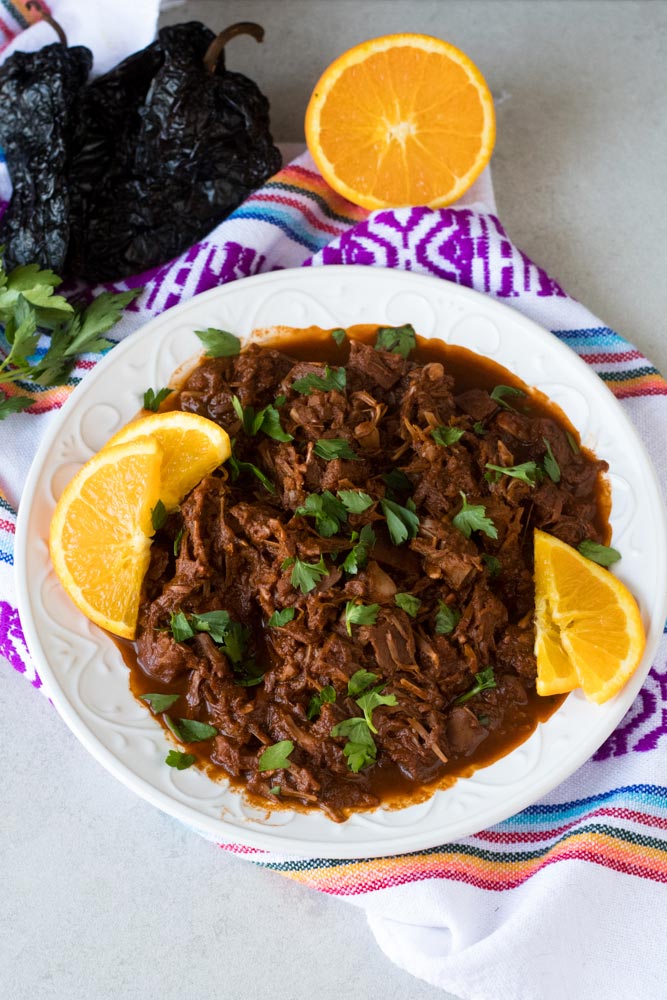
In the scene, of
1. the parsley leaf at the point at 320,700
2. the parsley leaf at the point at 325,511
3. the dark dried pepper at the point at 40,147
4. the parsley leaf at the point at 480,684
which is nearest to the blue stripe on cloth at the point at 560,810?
the parsley leaf at the point at 480,684

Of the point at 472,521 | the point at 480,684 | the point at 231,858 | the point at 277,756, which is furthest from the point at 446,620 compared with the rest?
the point at 231,858

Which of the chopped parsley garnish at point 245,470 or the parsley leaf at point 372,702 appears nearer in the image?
the parsley leaf at point 372,702

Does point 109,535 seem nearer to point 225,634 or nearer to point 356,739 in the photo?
point 225,634

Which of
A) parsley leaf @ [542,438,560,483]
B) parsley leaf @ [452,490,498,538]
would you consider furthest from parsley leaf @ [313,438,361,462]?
parsley leaf @ [542,438,560,483]

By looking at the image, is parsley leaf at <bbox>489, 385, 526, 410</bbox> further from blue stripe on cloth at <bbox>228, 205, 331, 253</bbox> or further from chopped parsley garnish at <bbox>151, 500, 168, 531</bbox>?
chopped parsley garnish at <bbox>151, 500, 168, 531</bbox>

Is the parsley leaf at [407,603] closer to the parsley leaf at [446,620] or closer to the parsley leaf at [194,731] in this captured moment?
the parsley leaf at [446,620]

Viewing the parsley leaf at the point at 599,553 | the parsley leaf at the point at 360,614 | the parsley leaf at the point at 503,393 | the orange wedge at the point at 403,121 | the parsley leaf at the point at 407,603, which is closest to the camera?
the parsley leaf at the point at 360,614

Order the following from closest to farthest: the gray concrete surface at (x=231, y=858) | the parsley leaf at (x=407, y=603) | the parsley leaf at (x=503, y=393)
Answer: the parsley leaf at (x=407, y=603) < the gray concrete surface at (x=231, y=858) < the parsley leaf at (x=503, y=393)
